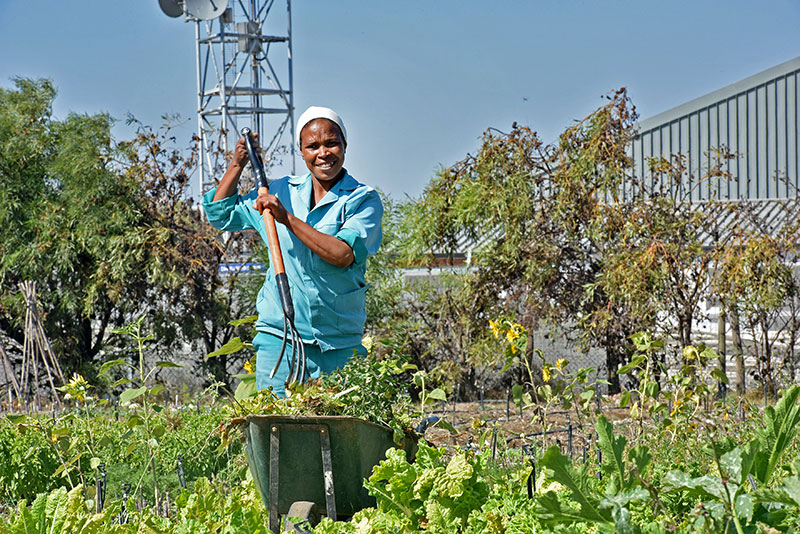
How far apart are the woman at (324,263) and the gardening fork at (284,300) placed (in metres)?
0.07

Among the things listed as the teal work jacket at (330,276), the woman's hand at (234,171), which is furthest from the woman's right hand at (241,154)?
the teal work jacket at (330,276)

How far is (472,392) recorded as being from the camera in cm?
637

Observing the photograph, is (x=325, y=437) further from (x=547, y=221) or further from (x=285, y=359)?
(x=547, y=221)

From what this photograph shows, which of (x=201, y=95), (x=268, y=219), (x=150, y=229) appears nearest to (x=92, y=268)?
(x=150, y=229)

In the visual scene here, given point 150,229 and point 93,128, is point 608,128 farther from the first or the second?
point 93,128

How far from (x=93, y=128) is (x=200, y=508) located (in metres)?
5.44

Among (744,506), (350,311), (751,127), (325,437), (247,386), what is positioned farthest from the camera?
(751,127)

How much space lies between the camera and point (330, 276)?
8.23 ft

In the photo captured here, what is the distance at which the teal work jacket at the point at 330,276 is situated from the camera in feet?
8.20

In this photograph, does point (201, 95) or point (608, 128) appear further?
point (201, 95)

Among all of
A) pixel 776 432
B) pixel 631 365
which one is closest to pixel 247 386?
pixel 631 365

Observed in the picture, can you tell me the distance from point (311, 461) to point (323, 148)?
3.52 ft

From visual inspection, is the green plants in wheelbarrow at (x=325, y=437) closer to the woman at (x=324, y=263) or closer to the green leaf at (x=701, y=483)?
the woman at (x=324, y=263)

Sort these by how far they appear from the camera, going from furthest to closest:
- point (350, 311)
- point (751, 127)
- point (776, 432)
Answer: point (751, 127) → point (350, 311) → point (776, 432)
